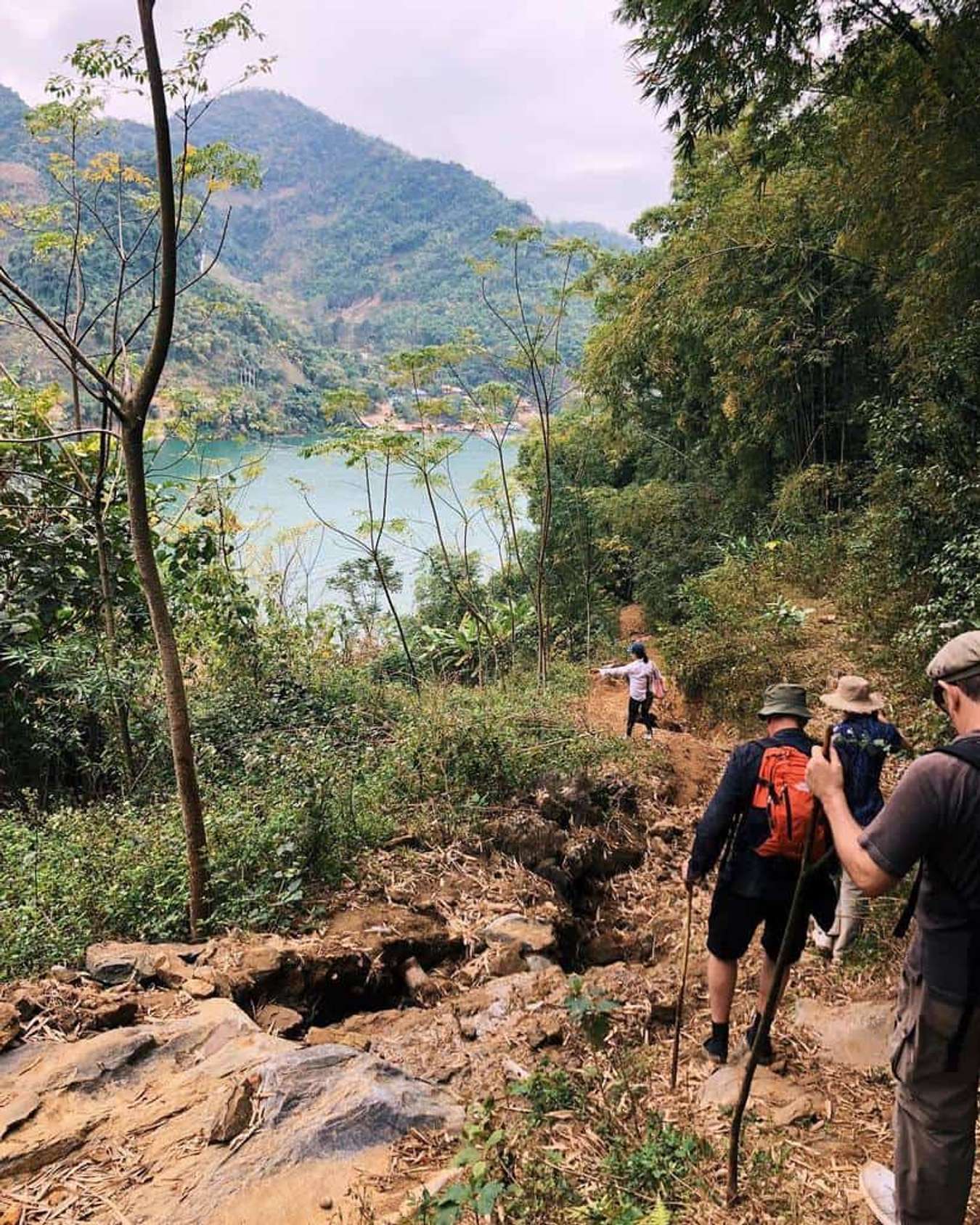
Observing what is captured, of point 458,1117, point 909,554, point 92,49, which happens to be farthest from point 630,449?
point 458,1117

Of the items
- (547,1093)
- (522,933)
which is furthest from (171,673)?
(547,1093)

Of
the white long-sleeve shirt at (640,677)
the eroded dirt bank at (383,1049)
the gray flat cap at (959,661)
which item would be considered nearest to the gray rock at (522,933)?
the eroded dirt bank at (383,1049)

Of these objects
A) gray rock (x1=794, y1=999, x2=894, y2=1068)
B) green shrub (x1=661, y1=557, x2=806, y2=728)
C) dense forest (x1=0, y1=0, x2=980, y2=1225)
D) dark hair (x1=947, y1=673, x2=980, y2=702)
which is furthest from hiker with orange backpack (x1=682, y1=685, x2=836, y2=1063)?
green shrub (x1=661, y1=557, x2=806, y2=728)

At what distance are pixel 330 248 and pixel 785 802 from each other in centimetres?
7204

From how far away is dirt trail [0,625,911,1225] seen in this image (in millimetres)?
2064

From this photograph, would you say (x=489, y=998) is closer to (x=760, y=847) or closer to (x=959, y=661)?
(x=760, y=847)

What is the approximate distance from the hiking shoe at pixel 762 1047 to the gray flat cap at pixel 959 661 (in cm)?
181

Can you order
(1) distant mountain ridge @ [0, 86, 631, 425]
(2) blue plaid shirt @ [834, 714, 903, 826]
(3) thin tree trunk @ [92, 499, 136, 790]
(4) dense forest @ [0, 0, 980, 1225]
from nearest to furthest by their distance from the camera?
(2) blue plaid shirt @ [834, 714, 903, 826]
(4) dense forest @ [0, 0, 980, 1225]
(3) thin tree trunk @ [92, 499, 136, 790]
(1) distant mountain ridge @ [0, 86, 631, 425]

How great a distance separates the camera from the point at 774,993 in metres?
1.78

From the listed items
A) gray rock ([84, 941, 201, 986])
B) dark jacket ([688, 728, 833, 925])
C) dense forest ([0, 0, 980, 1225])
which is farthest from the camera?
dense forest ([0, 0, 980, 1225])

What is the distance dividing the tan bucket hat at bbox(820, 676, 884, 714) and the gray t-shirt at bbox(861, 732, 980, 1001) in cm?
170

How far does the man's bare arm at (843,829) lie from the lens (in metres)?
1.58

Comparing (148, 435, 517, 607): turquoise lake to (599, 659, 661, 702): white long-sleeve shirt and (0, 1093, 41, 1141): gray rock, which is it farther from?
(599, 659, 661, 702): white long-sleeve shirt

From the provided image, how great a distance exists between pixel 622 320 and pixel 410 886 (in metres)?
9.66
